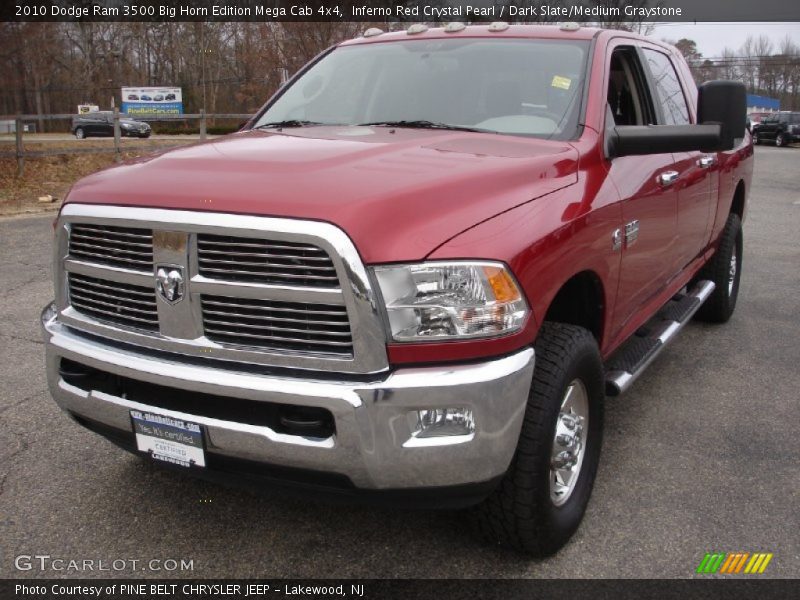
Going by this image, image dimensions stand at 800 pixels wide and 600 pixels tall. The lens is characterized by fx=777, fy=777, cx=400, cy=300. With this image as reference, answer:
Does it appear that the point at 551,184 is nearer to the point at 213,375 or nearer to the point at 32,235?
the point at 213,375

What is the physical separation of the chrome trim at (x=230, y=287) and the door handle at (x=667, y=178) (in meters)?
2.06

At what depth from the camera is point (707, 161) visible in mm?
4547

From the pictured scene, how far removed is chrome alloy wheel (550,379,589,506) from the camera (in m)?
2.79

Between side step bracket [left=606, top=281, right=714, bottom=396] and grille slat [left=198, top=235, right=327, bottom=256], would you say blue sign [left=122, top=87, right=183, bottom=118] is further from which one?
grille slat [left=198, top=235, right=327, bottom=256]

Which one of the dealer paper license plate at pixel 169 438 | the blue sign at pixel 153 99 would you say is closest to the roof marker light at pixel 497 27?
the dealer paper license plate at pixel 169 438

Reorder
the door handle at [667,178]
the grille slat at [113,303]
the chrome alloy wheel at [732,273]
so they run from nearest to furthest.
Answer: the grille slat at [113,303] < the door handle at [667,178] < the chrome alloy wheel at [732,273]

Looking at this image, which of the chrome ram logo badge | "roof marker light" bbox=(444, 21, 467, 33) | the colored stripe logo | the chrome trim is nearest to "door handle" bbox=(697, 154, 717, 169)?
"roof marker light" bbox=(444, 21, 467, 33)

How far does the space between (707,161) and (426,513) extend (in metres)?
2.79

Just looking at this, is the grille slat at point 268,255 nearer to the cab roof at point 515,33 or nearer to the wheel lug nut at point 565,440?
the wheel lug nut at point 565,440

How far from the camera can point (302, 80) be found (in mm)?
4207

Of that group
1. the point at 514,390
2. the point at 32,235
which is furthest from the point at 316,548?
the point at 32,235

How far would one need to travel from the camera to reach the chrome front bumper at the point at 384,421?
2.19 meters

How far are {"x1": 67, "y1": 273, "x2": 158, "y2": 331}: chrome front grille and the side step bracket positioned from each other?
1.88 metres

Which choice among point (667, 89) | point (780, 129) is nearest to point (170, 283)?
point (667, 89)
